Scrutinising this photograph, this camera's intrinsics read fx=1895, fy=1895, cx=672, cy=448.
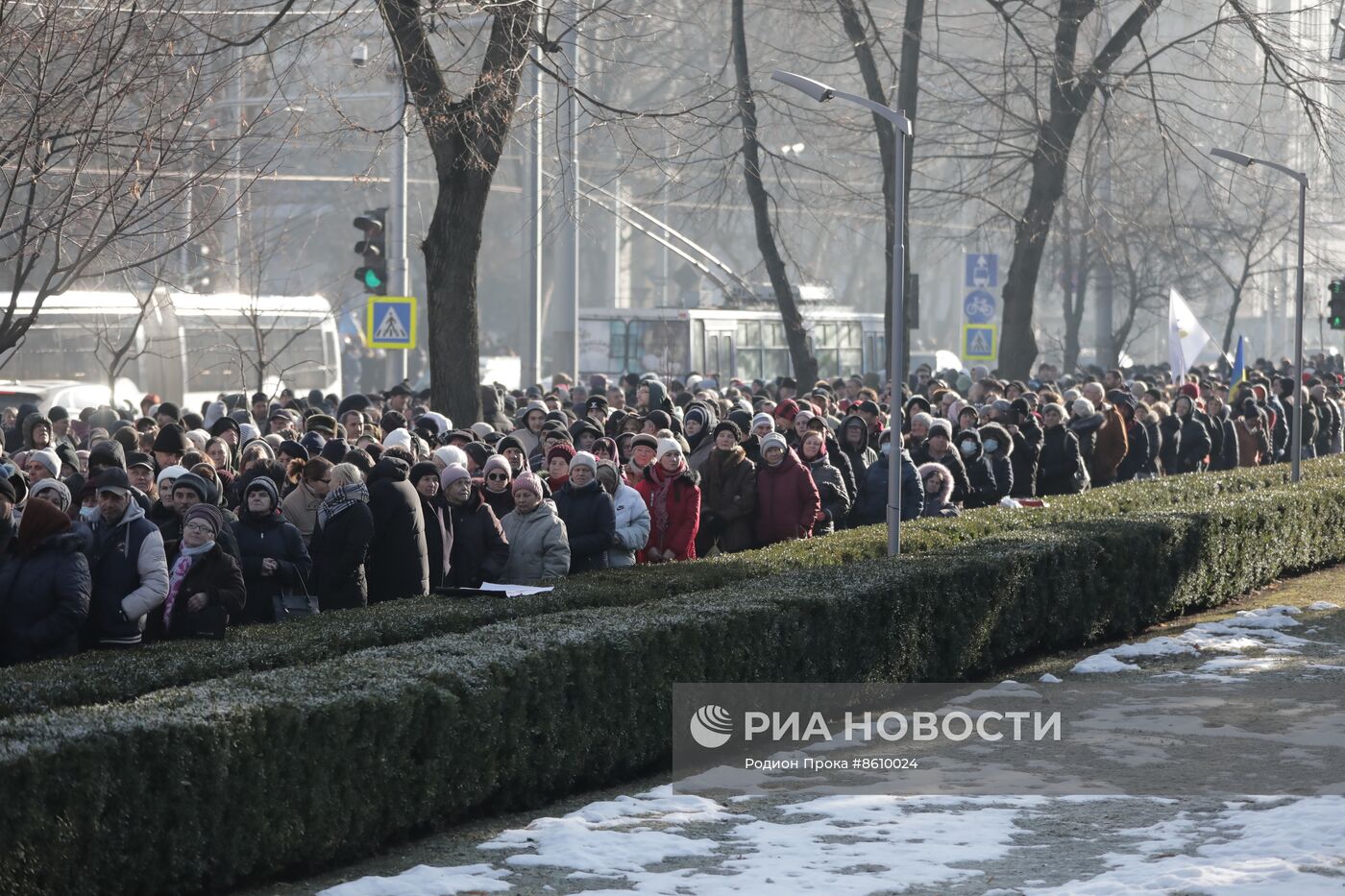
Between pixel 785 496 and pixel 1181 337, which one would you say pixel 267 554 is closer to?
pixel 785 496

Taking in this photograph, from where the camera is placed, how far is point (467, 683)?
8336 mm

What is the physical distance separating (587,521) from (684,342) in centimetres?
2781

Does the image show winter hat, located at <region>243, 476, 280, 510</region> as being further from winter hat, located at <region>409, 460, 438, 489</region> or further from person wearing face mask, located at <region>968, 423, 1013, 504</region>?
person wearing face mask, located at <region>968, 423, 1013, 504</region>

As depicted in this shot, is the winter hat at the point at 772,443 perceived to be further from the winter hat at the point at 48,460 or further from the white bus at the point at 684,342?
the white bus at the point at 684,342

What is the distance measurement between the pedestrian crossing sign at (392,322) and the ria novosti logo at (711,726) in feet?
45.7

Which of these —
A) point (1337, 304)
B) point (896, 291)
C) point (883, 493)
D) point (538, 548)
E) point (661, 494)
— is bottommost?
point (538, 548)

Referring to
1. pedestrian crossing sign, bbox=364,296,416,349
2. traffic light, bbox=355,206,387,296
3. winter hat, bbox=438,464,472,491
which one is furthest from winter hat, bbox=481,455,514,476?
pedestrian crossing sign, bbox=364,296,416,349

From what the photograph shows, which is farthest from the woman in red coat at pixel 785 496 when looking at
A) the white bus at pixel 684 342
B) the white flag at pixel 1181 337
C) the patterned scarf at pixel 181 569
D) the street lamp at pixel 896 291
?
the white bus at pixel 684 342

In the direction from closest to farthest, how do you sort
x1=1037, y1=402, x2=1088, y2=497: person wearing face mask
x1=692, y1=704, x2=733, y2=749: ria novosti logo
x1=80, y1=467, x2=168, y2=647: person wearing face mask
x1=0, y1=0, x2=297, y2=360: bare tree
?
x1=80, y1=467, x2=168, y2=647: person wearing face mask < x1=692, y1=704, x2=733, y2=749: ria novosti logo < x1=0, y1=0, x2=297, y2=360: bare tree < x1=1037, y1=402, x2=1088, y2=497: person wearing face mask

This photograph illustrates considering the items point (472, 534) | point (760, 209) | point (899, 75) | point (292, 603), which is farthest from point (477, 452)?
point (899, 75)

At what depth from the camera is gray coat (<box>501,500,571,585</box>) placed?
11.6 meters

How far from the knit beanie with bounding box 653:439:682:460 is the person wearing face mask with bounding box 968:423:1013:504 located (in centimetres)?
481

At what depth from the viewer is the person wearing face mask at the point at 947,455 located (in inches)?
655

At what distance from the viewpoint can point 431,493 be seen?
11594mm
